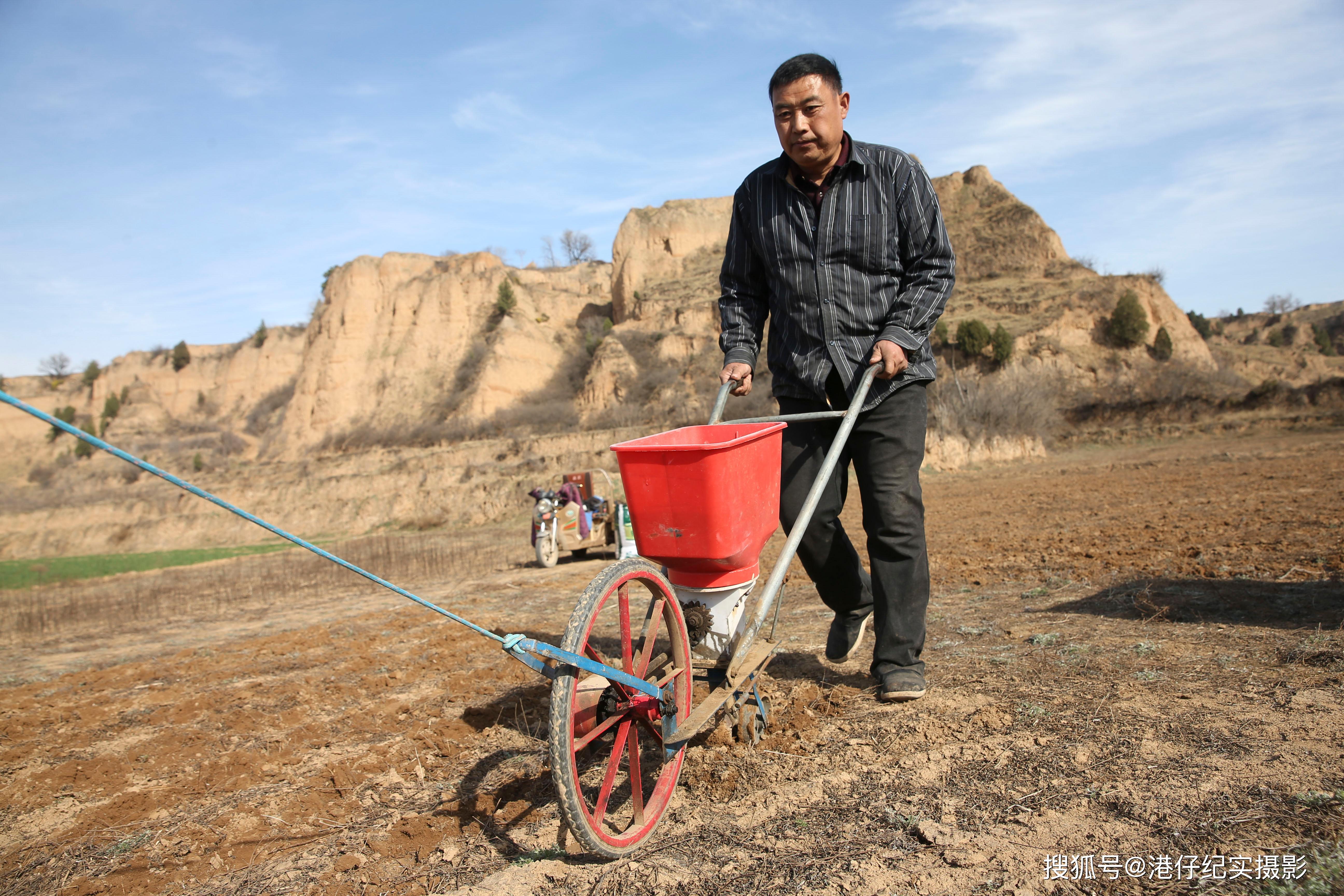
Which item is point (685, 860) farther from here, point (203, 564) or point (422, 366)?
point (422, 366)

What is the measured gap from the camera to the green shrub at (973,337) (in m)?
31.6

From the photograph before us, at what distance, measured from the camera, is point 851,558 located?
3.13 metres

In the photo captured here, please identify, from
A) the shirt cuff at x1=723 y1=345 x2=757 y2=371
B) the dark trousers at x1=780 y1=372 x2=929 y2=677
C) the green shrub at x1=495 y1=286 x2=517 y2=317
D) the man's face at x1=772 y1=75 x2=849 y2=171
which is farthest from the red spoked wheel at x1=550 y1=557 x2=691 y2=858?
the green shrub at x1=495 y1=286 x2=517 y2=317

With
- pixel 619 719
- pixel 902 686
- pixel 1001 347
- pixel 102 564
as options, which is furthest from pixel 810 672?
pixel 1001 347

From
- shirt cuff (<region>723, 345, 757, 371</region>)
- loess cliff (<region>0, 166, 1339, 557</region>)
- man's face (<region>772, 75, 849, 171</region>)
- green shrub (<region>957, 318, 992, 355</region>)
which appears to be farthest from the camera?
green shrub (<region>957, 318, 992, 355</region>)

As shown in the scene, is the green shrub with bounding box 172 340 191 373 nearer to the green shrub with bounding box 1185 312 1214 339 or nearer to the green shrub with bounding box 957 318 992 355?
the green shrub with bounding box 957 318 992 355

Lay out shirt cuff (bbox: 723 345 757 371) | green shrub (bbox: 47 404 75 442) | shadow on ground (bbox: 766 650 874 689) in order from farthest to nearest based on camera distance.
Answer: green shrub (bbox: 47 404 75 442) → shadow on ground (bbox: 766 650 874 689) → shirt cuff (bbox: 723 345 757 371)

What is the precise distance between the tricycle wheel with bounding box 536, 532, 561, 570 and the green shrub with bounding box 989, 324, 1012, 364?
26741 mm

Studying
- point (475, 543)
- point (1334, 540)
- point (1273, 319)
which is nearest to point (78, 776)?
point (1334, 540)

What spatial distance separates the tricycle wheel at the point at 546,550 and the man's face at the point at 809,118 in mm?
8173

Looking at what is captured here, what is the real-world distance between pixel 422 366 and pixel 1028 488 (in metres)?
35.3

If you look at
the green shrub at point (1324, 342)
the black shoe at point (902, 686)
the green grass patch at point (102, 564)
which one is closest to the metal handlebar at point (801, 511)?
the black shoe at point (902, 686)

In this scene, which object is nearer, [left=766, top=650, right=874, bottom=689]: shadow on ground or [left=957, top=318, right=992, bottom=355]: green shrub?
[left=766, top=650, right=874, bottom=689]: shadow on ground

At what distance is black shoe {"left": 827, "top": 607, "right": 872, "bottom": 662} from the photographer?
3318 millimetres
